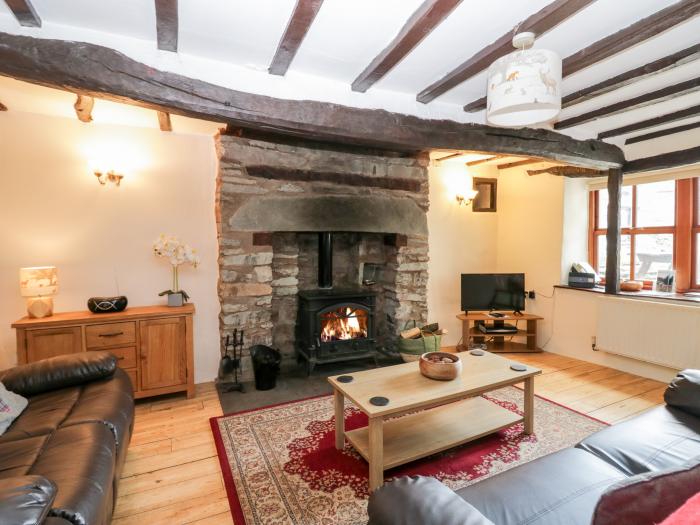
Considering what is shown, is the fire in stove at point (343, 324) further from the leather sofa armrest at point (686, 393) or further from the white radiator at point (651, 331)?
the white radiator at point (651, 331)

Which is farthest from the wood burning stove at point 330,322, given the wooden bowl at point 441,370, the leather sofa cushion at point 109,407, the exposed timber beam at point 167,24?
the exposed timber beam at point 167,24

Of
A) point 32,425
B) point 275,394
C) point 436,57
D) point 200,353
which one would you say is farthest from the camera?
point 200,353

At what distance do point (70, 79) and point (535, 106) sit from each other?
2.33 metres

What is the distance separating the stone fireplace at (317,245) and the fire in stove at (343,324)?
11mm

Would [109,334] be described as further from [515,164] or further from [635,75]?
[515,164]

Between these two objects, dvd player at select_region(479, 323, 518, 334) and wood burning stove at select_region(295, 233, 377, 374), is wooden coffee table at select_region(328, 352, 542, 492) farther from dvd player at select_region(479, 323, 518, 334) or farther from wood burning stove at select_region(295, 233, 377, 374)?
dvd player at select_region(479, 323, 518, 334)

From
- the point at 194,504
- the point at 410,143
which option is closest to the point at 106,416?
the point at 194,504

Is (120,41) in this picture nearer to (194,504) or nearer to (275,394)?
(194,504)

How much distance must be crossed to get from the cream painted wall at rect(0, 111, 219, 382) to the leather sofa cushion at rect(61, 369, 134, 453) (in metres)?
1.34

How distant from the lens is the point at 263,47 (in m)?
2.16

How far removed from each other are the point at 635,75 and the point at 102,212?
4247 mm

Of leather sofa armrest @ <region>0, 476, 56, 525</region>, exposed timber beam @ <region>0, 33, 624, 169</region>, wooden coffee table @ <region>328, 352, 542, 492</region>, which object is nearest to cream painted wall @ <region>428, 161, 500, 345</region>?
exposed timber beam @ <region>0, 33, 624, 169</region>

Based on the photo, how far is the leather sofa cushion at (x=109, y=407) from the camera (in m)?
1.77

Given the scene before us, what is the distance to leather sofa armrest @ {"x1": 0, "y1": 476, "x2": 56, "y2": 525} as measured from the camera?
0.92 m
